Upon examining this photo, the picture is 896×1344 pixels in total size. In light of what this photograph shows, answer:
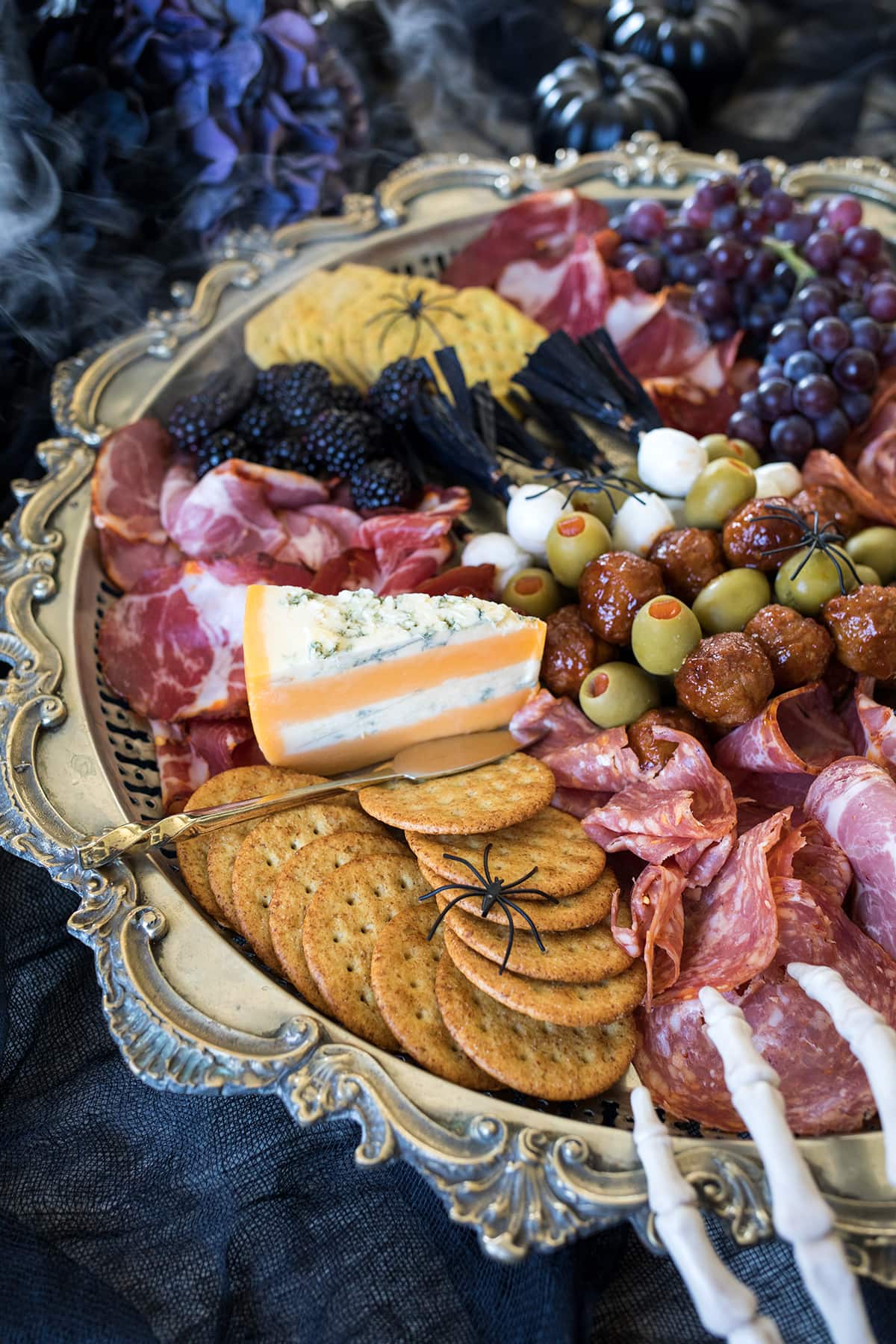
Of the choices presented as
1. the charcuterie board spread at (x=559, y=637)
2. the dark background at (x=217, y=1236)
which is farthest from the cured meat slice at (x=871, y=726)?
the dark background at (x=217, y=1236)

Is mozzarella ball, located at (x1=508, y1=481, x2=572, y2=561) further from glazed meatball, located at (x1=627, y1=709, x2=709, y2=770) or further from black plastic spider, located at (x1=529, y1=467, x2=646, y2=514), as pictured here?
glazed meatball, located at (x1=627, y1=709, x2=709, y2=770)

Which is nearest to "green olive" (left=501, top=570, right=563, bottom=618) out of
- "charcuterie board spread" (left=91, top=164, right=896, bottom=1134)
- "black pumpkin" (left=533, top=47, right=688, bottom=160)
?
"charcuterie board spread" (left=91, top=164, right=896, bottom=1134)

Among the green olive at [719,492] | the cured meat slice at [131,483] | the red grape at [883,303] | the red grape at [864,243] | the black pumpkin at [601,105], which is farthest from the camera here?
the black pumpkin at [601,105]

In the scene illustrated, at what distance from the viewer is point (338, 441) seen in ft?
5.16

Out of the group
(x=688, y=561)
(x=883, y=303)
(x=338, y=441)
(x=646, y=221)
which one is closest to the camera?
(x=688, y=561)

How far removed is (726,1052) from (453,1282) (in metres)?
0.43

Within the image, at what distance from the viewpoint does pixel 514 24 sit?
2.83m

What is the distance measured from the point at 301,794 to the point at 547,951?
37cm

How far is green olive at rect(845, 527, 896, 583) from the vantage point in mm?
1364

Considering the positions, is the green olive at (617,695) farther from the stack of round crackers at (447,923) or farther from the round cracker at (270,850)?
the round cracker at (270,850)

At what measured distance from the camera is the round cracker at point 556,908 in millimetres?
1050

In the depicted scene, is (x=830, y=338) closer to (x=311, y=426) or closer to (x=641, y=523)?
(x=641, y=523)

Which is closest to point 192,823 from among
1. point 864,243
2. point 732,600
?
point 732,600

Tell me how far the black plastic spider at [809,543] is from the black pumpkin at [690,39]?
Result: 2.06m
